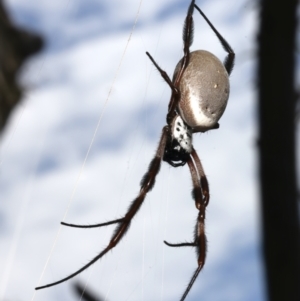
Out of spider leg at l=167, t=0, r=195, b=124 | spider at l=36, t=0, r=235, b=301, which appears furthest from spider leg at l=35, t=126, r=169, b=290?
spider leg at l=167, t=0, r=195, b=124

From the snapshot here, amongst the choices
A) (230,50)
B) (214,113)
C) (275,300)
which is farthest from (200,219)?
(275,300)

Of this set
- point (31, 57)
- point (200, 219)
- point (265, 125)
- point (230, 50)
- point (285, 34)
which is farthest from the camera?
point (31, 57)

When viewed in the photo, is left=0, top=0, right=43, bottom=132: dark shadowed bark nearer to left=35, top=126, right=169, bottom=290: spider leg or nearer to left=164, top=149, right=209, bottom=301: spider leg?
left=35, top=126, right=169, bottom=290: spider leg

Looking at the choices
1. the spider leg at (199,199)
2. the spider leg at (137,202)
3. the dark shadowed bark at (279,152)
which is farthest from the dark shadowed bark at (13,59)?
the dark shadowed bark at (279,152)

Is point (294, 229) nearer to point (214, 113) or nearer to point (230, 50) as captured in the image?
point (214, 113)

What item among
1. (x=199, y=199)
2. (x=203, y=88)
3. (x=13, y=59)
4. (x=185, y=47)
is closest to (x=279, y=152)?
(x=203, y=88)

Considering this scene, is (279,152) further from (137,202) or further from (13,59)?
(13,59)

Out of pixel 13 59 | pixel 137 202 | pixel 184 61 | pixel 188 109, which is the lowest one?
pixel 137 202
